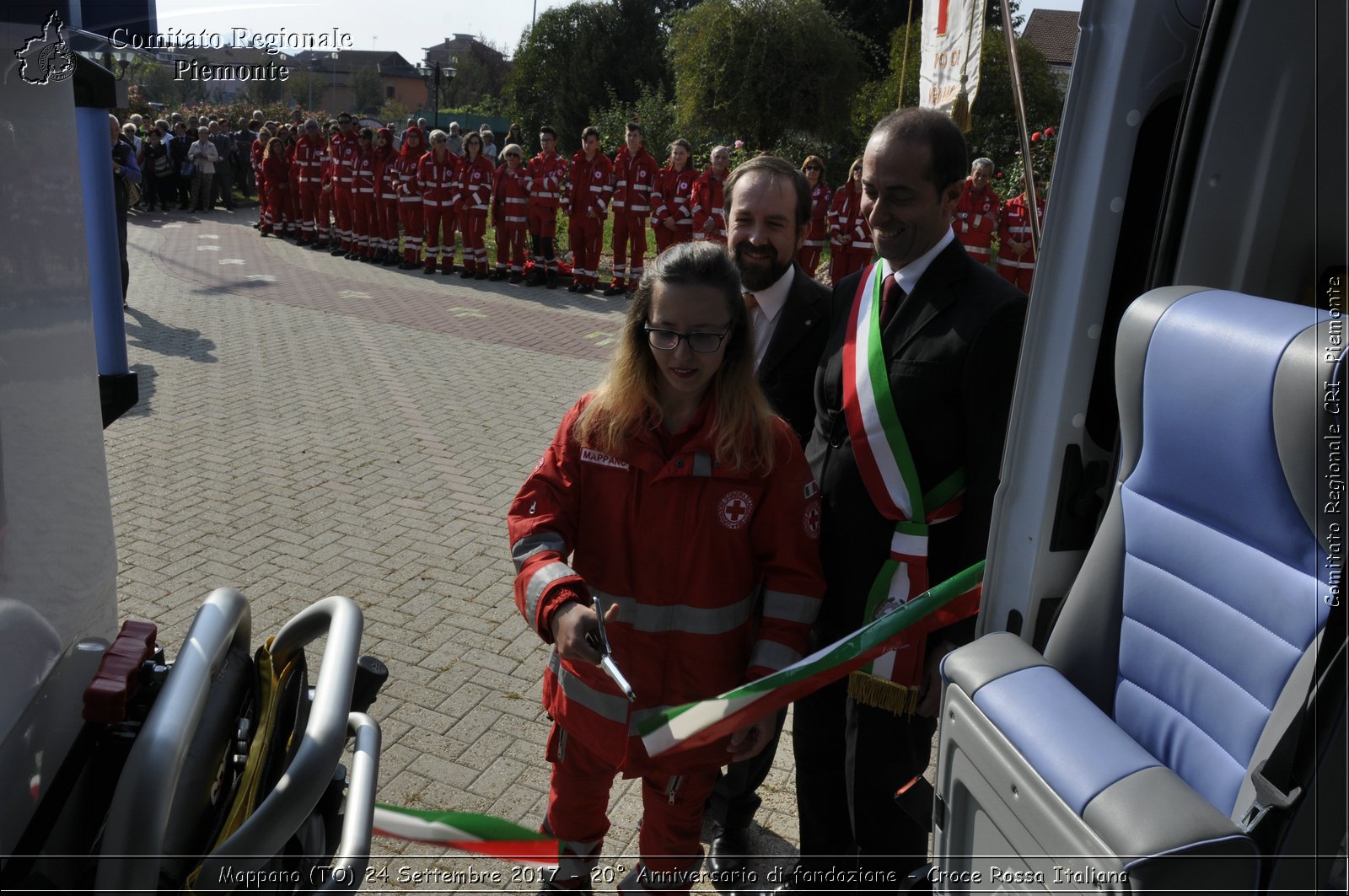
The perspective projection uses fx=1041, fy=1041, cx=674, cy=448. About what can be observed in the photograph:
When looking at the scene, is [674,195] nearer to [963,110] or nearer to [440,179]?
[440,179]

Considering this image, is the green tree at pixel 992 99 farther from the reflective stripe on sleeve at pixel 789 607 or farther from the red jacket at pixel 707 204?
the reflective stripe on sleeve at pixel 789 607

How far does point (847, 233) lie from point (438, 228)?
646cm

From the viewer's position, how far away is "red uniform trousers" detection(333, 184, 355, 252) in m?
17.8

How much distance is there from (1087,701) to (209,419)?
7537 millimetres

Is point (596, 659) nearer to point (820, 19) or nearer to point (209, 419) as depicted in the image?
point (209, 419)

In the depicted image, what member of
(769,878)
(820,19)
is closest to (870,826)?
(769,878)

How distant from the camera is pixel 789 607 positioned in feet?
8.45

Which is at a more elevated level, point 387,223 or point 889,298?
point 889,298

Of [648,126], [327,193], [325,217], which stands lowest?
[325,217]

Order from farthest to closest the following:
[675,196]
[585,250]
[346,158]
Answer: [346,158], [585,250], [675,196]

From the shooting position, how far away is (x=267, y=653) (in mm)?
2471

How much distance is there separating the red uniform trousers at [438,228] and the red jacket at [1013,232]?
811 centimetres

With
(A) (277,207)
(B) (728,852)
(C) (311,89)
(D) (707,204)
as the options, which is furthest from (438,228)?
(B) (728,852)

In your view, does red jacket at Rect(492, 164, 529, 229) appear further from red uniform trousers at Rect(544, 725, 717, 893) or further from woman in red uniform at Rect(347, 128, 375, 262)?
red uniform trousers at Rect(544, 725, 717, 893)
